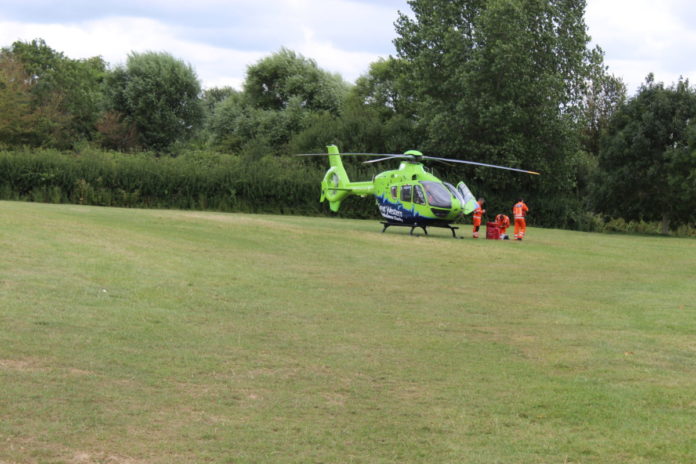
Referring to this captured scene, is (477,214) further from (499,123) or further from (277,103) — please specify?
(277,103)

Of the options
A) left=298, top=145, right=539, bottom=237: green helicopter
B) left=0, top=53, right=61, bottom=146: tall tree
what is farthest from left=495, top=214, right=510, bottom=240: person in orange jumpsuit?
left=0, top=53, right=61, bottom=146: tall tree

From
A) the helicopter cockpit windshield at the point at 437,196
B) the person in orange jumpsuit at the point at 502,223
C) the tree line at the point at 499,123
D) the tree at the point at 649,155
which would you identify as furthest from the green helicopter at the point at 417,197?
the tree at the point at 649,155

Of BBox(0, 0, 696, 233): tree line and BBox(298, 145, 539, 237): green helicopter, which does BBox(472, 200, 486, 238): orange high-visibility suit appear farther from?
BBox(0, 0, 696, 233): tree line

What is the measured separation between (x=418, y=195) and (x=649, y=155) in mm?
25455

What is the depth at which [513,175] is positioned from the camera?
2254 inches

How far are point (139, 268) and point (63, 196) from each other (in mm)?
32946

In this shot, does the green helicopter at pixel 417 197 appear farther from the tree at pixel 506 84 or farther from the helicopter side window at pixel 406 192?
the tree at pixel 506 84

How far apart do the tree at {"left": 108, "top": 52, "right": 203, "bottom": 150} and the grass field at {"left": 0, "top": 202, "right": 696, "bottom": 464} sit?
56697mm

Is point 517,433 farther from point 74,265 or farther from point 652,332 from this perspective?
point 74,265

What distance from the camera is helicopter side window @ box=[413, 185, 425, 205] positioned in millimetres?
31344

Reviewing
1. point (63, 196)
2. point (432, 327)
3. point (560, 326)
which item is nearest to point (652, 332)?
point (560, 326)

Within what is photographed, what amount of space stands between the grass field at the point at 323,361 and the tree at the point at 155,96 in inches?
2232

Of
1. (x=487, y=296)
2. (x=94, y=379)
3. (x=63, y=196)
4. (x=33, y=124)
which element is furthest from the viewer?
(x=33, y=124)

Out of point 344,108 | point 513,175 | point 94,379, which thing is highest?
point 344,108
